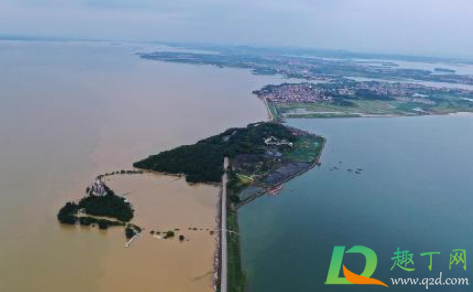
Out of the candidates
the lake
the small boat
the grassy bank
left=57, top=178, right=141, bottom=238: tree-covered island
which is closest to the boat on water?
the small boat

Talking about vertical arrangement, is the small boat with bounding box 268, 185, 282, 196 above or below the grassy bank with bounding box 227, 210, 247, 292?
above

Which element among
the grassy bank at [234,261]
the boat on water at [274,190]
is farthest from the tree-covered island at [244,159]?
the grassy bank at [234,261]

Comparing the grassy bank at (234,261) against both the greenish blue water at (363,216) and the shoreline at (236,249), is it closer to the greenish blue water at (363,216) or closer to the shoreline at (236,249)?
the shoreline at (236,249)

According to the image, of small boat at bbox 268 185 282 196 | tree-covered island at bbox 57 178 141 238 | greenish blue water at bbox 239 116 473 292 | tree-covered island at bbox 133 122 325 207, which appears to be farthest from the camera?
tree-covered island at bbox 133 122 325 207

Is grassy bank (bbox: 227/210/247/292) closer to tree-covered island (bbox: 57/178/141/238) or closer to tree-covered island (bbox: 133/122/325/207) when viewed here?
tree-covered island (bbox: 133/122/325/207)

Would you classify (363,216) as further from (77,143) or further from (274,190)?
Answer: (77,143)

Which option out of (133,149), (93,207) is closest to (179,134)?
(133,149)

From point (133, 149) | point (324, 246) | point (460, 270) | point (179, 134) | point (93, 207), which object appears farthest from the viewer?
point (179, 134)

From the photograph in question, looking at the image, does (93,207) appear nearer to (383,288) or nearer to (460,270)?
(383,288)
